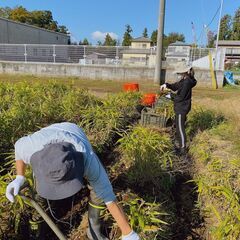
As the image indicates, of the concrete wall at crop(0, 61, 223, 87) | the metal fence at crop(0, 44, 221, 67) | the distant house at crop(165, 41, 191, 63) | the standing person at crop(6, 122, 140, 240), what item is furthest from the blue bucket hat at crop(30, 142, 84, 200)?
the distant house at crop(165, 41, 191, 63)

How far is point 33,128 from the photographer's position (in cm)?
391

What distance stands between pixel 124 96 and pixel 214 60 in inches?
290

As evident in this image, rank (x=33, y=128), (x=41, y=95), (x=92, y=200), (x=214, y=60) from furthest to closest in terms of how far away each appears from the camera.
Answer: (x=214, y=60)
(x=41, y=95)
(x=33, y=128)
(x=92, y=200)

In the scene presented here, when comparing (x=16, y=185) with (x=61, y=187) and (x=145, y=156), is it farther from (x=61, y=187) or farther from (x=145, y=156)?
(x=145, y=156)

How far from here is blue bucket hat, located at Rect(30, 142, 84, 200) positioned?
142 centimetres

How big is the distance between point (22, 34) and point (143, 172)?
76.8 ft

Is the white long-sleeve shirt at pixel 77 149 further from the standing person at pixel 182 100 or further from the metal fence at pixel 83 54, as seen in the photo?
the metal fence at pixel 83 54

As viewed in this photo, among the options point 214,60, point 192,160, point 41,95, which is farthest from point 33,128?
point 214,60

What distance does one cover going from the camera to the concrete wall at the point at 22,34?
21531 mm

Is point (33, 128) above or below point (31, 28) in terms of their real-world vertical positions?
below

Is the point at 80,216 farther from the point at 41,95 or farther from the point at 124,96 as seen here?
the point at 124,96

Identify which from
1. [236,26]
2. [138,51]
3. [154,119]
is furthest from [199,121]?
[236,26]

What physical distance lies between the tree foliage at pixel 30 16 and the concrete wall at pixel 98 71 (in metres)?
27.5

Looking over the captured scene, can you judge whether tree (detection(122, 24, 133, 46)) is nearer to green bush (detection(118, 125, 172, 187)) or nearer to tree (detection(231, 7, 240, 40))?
tree (detection(231, 7, 240, 40))
